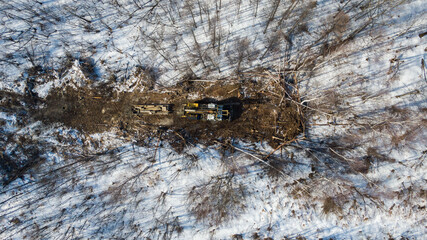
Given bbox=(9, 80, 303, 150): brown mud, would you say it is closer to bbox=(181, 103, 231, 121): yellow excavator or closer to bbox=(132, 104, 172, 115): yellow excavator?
bbox=(132, 104, 172, 115): yellow excavator

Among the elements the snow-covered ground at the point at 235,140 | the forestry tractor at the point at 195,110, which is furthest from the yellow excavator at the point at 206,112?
the snow-covered ground at the point at 235,140

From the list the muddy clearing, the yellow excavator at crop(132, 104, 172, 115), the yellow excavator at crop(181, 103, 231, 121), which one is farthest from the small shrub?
the yellow excavator at crop(132, 104, 172, 115)

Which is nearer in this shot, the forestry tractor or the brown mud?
the forestry tractor

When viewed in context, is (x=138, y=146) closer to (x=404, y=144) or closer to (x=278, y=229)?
(x=278, y=229)

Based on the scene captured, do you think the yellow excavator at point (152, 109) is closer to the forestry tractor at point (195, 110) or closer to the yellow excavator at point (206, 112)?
the forestry tractor at point (195, 110)

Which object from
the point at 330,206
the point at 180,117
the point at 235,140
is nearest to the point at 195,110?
the point at 180,117

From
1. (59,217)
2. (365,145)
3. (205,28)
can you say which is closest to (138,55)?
(205,28)
